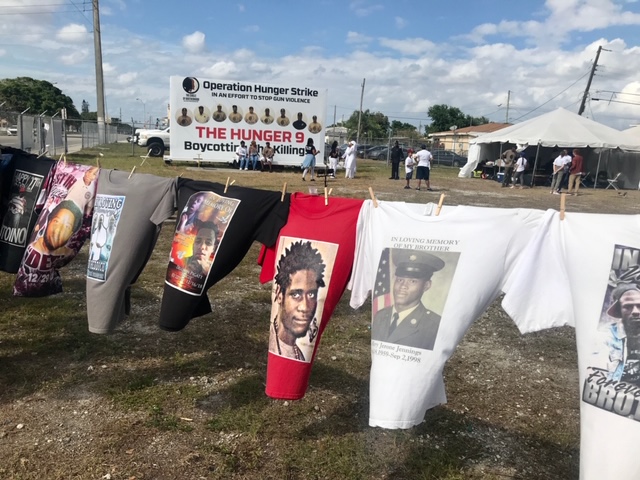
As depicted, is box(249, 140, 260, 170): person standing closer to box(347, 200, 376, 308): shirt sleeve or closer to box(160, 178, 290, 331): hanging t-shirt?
box(160, 178, 290, 331): hanging t-shirt

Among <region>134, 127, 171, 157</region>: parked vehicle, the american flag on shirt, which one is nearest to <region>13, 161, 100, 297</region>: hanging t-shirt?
the american flag on shirt

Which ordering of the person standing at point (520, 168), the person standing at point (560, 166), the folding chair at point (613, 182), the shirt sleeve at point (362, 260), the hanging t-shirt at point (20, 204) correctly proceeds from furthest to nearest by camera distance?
the folding chair at point (613, 182)
the person standing at point (520, 168)
the person standing at point (560, 166)
the hanging t-shirt at point (20, 204)
the shirt sleeve at point (362, 260)

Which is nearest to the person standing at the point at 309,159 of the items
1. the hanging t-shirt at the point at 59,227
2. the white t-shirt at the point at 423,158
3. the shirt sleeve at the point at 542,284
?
the white t-shirt at the point at 423,158

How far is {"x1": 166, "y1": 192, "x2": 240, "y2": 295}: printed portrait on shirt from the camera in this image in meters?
2.97

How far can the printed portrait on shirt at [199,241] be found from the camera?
297cm

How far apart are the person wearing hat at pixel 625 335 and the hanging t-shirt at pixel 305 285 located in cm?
126

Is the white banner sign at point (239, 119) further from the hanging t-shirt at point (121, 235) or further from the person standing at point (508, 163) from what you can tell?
the hanging t-shirt at point (121, 235)

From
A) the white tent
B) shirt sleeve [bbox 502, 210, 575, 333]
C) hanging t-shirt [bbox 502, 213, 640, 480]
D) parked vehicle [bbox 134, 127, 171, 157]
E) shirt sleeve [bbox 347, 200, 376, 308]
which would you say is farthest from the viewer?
parked vehicle [bbox 134, 127, 171, 157]

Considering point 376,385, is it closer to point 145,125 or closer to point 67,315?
point 67,315

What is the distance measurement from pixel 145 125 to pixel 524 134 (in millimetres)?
22031

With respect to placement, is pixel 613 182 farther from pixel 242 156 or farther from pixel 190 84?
pixel 190 84

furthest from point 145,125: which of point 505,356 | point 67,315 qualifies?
point 505,356

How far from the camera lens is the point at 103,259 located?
3.22 m

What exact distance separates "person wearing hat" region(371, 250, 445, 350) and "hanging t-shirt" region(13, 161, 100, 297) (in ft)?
6.93
